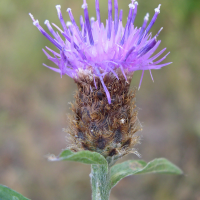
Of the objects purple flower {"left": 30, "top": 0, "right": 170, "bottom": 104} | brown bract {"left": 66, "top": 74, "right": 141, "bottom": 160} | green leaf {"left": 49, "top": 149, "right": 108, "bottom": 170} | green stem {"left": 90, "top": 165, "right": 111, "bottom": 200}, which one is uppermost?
purple flower {"left": 30, "top": 0, "right": 170, "bottom": 104}

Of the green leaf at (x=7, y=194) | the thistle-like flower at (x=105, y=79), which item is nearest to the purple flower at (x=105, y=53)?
the thistle-like flower at (x=105, y=79)

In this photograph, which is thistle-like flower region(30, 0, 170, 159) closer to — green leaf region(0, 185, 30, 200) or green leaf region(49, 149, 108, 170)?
green leaf region(49, 149, 108, 170)

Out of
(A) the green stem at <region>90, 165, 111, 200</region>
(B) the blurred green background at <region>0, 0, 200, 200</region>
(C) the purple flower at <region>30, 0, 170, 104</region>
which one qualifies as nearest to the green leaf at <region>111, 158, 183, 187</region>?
(A) the green stem at <region>90, 165, 111, 200</region>

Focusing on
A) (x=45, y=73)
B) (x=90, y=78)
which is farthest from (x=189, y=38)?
(x=90, y=78)

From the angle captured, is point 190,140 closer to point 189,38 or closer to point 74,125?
point 189,38

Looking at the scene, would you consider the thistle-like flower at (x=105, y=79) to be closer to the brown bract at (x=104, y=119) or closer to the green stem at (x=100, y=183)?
the brown bract at (x=104, y=119)
